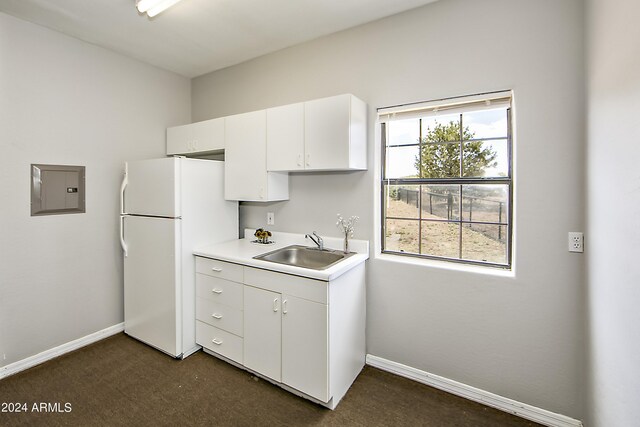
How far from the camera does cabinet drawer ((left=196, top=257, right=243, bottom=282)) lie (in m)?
2.35

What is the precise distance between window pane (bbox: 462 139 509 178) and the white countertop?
960 millimetres

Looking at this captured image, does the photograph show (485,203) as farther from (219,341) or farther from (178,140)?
(178,140)

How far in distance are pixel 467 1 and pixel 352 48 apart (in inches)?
34.1

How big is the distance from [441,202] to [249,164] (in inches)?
65.8

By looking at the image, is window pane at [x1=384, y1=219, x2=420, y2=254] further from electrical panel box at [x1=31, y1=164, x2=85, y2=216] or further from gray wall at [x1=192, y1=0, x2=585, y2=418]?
electrical panel box at [x1=31, y1=164, x2=85, y2=216]

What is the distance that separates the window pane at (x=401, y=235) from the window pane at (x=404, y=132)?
2.12ft

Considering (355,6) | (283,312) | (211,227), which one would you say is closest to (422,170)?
(355,6)

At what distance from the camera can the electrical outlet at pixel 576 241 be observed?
1738mm

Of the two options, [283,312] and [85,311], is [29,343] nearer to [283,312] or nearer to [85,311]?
A: [85,311]

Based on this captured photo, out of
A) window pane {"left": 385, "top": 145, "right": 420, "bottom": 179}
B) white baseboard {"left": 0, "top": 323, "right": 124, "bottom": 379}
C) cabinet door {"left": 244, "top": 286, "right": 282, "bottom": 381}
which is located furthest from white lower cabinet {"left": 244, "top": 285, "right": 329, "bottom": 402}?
white baseboard {"left": 0, "top": 323, "right": 124, "bottom": 379}

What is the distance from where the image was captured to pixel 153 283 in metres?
2.69

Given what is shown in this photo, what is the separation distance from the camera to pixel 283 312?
2.09 meters

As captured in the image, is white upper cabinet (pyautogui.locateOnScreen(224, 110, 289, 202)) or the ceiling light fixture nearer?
the ceiling light fixture

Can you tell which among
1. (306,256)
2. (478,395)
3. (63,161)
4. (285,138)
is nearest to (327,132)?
(285,138)
